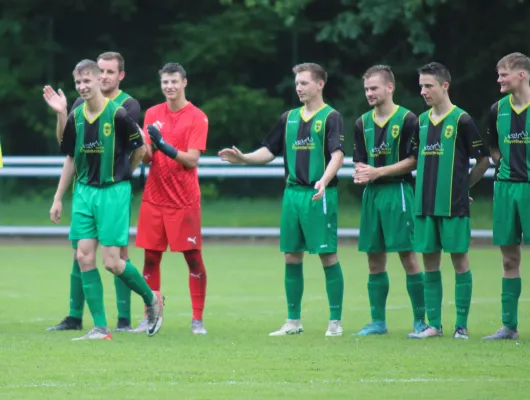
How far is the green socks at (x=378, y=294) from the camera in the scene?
34.2 feet

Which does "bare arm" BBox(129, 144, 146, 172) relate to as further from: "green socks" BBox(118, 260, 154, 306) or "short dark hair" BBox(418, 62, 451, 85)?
"short dark hair" BBox(418, 62, 451, 85)

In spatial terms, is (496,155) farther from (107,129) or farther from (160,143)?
(107,129)

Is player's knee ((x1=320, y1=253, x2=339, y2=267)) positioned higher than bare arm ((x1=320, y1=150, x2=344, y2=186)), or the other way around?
bare arm ((x1=320, y1=150, x2=344, y2=186))

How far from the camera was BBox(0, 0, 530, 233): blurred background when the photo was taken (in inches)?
1014

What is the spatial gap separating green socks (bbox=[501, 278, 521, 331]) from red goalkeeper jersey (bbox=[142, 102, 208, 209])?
255 centimetres

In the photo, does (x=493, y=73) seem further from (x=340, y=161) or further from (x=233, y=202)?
(x=340, y=161)

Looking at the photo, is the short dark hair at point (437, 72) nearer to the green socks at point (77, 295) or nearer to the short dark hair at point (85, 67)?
the short dark hair at point (85, 67)

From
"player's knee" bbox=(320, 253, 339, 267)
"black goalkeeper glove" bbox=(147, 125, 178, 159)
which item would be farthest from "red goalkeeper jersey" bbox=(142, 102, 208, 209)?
"player's knee" bbox=(320, 253, 339, 267)

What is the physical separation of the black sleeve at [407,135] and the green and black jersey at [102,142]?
2018 millimetres

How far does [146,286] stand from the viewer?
10148 mm

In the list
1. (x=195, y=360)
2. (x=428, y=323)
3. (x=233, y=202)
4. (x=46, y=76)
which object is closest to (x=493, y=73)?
(x=233, y=202)

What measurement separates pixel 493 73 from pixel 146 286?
16864 mm

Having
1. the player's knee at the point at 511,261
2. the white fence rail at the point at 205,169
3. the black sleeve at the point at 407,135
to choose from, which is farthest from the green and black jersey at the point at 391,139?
the white fence rail at the point at 205,169

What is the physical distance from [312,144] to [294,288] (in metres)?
1.15
